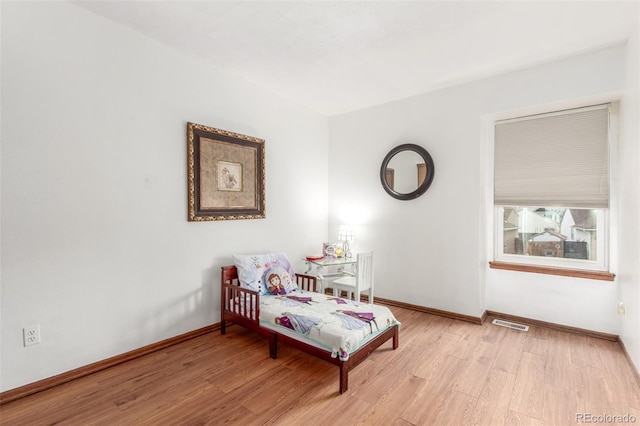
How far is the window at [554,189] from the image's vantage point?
9.87ft

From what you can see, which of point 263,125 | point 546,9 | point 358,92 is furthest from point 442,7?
point 263,125

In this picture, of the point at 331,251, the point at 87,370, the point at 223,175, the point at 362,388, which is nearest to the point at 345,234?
the point at 331,251

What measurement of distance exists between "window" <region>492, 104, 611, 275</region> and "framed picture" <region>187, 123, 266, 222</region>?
2778 mm

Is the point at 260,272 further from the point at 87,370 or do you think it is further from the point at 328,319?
the point at 87,370

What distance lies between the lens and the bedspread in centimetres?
222

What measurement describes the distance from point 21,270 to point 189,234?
1176mm

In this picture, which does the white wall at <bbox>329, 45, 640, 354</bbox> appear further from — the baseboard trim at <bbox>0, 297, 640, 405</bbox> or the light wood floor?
the light wood floor

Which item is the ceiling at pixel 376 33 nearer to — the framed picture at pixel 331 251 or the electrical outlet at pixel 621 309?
the framed picture at pixel 331 251

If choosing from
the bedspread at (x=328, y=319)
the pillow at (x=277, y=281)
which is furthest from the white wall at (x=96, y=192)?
the bedspread at (x=328, y=319)

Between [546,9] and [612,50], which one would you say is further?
[612,50]

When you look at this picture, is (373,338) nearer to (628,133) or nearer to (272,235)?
(272,235)

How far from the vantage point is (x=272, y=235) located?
3.77m

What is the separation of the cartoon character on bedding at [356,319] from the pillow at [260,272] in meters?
0.79

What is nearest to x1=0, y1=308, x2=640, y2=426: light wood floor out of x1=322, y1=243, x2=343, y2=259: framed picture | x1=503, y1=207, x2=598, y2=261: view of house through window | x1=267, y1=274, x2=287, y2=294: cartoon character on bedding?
x1=267, y1=274, x2=287, y2=294: cartoon character on bedding
